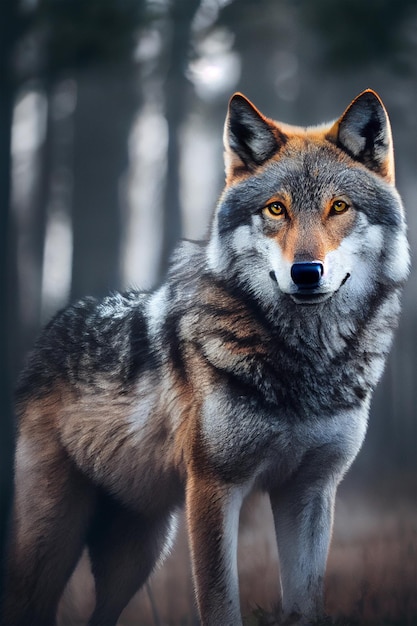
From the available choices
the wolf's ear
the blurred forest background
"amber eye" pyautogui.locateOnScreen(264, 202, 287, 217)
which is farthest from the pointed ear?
the blurred forest background

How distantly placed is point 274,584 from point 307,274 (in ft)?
8.66

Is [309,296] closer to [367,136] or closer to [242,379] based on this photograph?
[242,379]

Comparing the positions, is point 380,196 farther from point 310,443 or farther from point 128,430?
point 128,430

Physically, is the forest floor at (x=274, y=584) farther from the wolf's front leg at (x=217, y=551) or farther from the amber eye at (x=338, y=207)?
the amber eye at (x=338, y=207)

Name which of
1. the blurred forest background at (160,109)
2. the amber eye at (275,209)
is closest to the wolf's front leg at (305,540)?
the amber eye at (275,209)

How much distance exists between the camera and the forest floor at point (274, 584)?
4.55 metres

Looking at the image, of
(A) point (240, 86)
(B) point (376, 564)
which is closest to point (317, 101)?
(A) point (240, 86)

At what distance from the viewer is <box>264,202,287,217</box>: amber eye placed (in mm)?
3670

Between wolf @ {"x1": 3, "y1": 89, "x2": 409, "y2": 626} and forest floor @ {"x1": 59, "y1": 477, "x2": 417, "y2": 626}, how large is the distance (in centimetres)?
50

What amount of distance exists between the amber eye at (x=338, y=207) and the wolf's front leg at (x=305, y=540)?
4.27ft

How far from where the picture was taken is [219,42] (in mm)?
12453

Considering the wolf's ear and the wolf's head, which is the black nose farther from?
the wolf's ear

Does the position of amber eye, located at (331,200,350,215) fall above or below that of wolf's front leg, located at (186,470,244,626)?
above


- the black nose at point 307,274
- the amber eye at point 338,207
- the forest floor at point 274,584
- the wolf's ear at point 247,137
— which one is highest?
the wolf's ear at point 247,137
